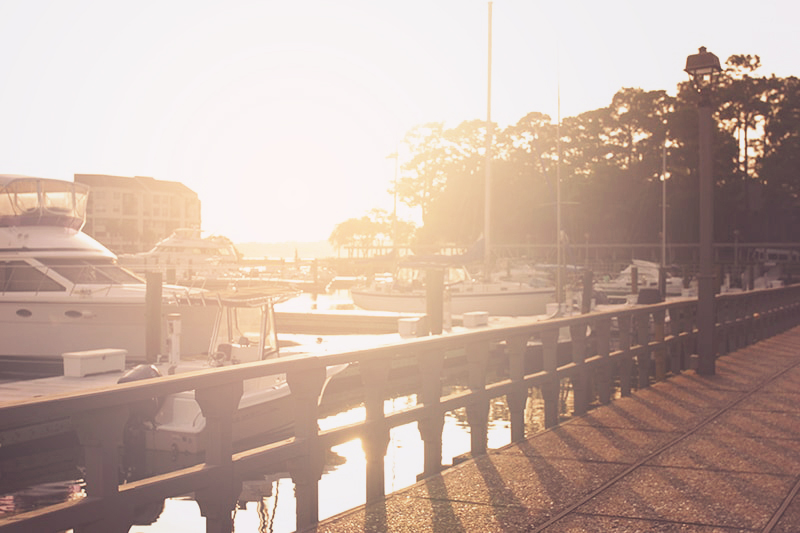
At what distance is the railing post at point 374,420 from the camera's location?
7199 millimetres

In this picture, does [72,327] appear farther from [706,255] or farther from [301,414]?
[301,414]

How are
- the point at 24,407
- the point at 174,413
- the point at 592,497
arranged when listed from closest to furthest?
the point at 24,407
the point at 592,497
the point at 174,413

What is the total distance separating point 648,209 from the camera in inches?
3349

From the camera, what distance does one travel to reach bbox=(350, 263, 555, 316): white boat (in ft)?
143

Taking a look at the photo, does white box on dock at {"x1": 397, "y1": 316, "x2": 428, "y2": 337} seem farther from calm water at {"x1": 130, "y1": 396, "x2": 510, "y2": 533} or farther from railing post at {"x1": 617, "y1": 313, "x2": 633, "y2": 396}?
railing post at {"x1": 617, "y1": 313, "x2": 633, "y2": 396}

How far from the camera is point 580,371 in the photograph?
11453mm

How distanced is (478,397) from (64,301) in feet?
60.9

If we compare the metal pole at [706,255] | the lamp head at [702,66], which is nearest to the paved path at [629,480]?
the metal pole at [706,255]

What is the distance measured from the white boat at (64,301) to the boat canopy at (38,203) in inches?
1.5

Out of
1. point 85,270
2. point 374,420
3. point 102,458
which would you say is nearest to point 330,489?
point 374,420

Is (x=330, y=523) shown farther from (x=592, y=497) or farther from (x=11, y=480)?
(x=11, y=480)

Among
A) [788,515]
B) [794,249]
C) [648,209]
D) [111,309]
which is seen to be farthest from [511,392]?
[794,249]

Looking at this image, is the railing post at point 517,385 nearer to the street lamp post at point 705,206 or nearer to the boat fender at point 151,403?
the street lamp post at point 705,206

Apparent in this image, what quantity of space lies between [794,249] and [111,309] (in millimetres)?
86672
